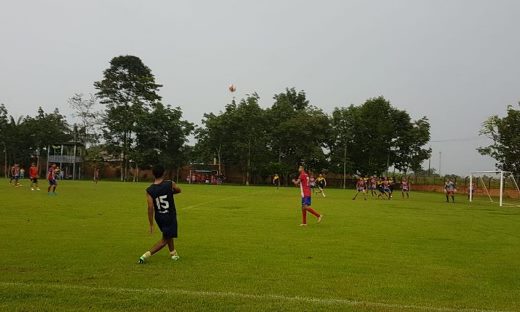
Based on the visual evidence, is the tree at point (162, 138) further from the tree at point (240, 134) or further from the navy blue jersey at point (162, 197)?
the navy blue jersey at point (162, 197)

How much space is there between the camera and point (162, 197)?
904 centimetres

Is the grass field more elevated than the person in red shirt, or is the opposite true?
the person in red shirt

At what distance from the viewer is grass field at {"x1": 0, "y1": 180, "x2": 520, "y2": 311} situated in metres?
6.30

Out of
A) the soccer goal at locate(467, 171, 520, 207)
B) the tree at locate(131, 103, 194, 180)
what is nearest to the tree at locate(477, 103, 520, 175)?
the soccer goal at locate(467, 171, 520, 207)

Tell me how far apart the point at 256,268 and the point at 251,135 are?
6536cm

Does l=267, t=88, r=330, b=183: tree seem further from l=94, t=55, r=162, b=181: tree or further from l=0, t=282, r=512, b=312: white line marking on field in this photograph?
l=0, t=282, r=512, b=312: white line marking on field

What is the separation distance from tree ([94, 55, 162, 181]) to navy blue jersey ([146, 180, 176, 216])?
219 feet

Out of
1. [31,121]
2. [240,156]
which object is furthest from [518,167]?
[31,121]

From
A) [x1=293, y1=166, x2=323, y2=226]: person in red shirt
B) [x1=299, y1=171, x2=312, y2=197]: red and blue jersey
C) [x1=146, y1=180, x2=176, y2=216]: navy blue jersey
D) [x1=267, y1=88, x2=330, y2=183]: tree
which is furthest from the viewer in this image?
[x1=267, y1=88, x2=330, y2=183]: tree

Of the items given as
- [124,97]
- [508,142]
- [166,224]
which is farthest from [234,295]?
[124,97]

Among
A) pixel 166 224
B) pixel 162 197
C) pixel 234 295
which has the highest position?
pixel 162 197

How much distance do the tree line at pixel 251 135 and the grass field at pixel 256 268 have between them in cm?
5840

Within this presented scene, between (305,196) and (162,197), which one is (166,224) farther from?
(305,196)

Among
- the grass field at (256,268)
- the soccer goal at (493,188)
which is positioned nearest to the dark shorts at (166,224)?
the grass field at (256,268)
